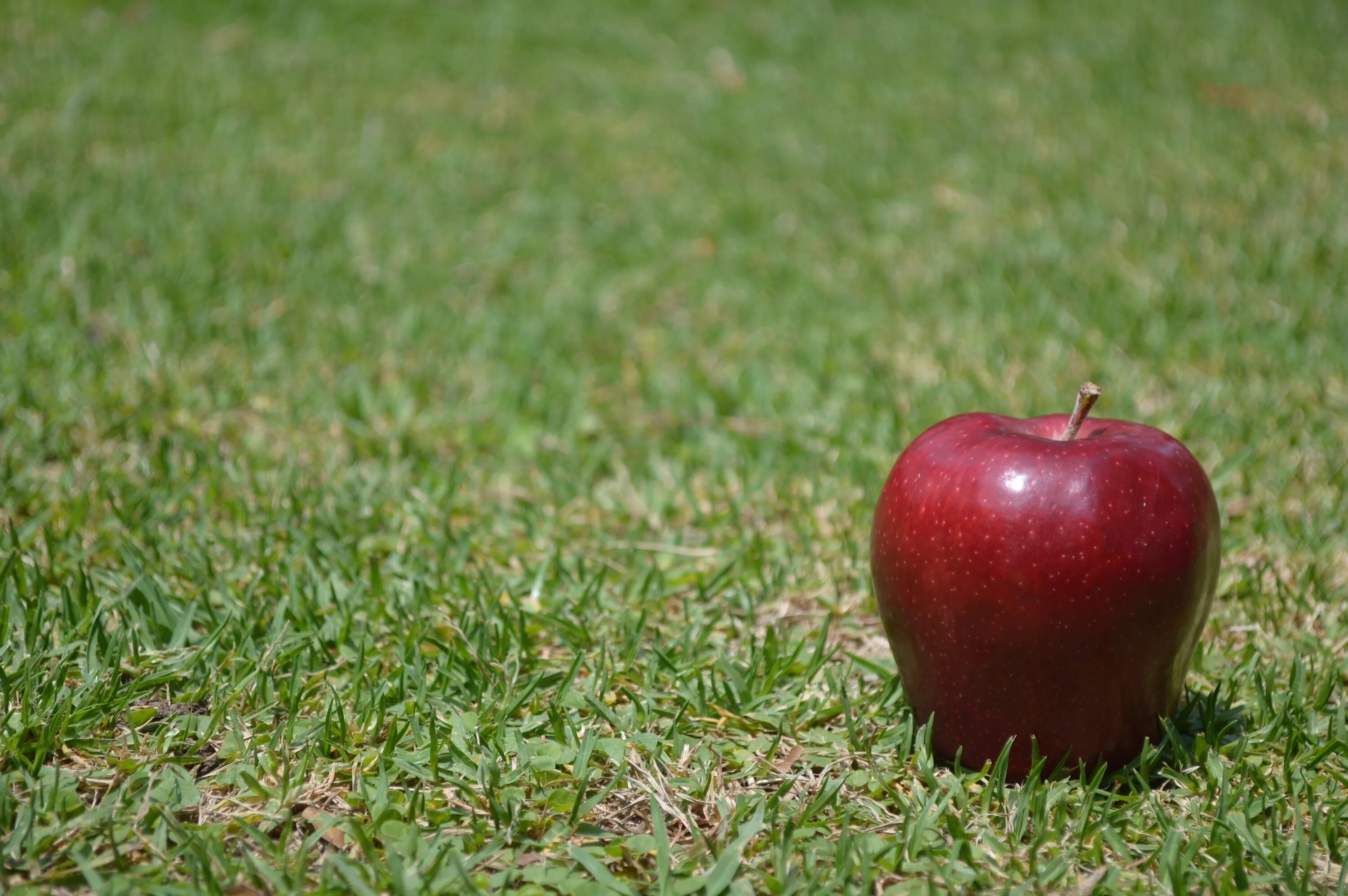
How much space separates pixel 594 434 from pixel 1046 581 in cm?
190

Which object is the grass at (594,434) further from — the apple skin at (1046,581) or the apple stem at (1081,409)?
the apple stem at (1081,409)

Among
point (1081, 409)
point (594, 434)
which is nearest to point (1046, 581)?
point (1081, 409)

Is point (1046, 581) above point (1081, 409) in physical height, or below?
below

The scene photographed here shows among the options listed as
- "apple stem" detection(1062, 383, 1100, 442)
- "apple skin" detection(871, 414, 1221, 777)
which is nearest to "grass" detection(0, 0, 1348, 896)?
"apple skin" detection(871, 414, 1221, 777)

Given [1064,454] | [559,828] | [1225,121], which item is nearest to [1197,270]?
[1225,121]

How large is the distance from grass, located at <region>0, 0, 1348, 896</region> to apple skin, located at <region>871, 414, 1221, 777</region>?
120 mm

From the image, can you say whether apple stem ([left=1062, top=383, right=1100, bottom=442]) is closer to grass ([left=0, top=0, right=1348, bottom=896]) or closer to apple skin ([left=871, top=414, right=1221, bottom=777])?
apple skin ([left=871, top=414, right=1221, bottom=777])

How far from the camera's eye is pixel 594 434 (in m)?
3.49

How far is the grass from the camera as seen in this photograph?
1.86m

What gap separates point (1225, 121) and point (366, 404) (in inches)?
209

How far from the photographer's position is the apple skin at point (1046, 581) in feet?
5.91

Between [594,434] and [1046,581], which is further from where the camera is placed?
[594,434]

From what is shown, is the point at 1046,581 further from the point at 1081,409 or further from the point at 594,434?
the point at 594,434

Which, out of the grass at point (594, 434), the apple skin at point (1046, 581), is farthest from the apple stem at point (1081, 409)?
the grass at point (594, 434)
